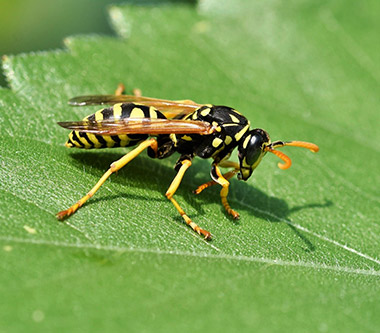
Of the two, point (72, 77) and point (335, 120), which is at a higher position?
point (335, 120)

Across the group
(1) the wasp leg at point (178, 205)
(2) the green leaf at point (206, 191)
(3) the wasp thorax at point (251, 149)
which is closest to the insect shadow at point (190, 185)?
(2) the green leaf at point (206, 191)

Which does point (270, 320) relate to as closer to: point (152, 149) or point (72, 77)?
point (152, 149)

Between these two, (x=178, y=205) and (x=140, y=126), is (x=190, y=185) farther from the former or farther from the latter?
(x=140, y=126)

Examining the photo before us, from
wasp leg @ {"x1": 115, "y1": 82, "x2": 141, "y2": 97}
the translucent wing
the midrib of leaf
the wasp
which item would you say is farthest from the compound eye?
wasp leg @ {"x1": 115, "y1": 82, "x2": 141, "y2": 97}

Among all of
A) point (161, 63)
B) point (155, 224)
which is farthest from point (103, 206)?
point (161, 63)

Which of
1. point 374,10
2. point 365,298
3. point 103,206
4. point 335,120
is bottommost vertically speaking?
point 103,206

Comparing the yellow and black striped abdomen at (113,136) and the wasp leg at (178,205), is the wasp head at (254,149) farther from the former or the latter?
the yellow and black striped abdomen at (113,136)

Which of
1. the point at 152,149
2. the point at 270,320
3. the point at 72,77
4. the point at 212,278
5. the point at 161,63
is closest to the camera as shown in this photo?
the point at 270,320

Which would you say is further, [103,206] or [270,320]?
[103,206]

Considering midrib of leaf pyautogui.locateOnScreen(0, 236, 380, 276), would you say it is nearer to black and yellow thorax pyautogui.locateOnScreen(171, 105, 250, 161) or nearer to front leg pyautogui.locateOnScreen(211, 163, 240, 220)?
front leg pyautogui.locateOnScreen(211, 163, 240, 220)
